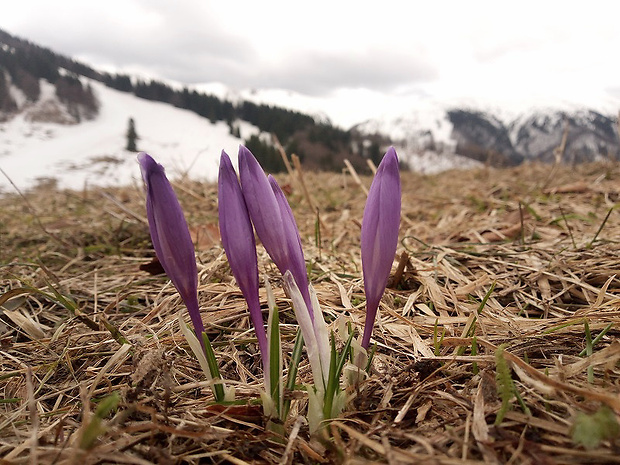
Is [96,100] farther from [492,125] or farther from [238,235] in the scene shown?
[492,125]

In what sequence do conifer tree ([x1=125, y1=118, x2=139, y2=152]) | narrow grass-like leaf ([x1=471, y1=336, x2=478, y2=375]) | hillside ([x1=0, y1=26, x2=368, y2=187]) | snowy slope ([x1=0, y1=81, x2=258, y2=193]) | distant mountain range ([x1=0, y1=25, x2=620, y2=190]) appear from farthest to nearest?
hillside ([x1=0, y1=26, x2=368, y2=187]), distant mountain range ([x1=0, y1=25, x2=620, y2=190]), conifer tree ([x1=125, y1=118, x2=139, y2=152]), snowy slope ([x1=0, y1=81, x2=258, y2=193]), narrow grass-like leaf ([x1=471, y1=336, x2=478, y2=375])

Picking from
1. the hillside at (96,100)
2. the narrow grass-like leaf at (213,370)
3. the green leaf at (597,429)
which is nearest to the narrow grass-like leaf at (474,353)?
the green leaf at (597,429)

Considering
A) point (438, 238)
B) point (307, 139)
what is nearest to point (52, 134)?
point (307, 139)

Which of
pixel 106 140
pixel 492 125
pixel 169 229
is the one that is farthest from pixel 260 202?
pixel 492 125

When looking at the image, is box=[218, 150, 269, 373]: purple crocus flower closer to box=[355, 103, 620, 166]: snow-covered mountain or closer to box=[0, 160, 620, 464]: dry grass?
box=[0, 160, 620, 464]: dry grass

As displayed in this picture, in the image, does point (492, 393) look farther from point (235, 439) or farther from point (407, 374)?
point (235, 439)

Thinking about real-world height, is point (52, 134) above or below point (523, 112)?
below

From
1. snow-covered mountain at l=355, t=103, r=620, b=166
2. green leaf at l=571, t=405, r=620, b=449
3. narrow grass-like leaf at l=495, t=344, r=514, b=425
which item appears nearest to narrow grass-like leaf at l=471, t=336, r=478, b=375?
narrow grass-like leaf at l=495, t=344, r=514, b=425
